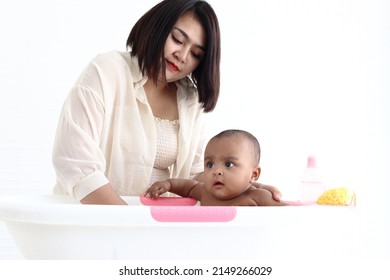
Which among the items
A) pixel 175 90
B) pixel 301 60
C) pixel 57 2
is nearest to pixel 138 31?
pixel 175 90

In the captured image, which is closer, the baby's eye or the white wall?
the baby's eye

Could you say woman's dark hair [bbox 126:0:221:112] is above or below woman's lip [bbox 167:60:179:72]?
above

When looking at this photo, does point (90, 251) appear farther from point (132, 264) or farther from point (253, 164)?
point (253, 164)

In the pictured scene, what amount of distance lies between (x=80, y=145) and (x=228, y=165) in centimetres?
37

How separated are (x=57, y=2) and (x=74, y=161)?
1.15 metres

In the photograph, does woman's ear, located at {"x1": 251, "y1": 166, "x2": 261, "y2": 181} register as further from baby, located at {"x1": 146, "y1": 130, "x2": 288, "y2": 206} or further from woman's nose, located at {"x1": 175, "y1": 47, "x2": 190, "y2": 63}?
woman's nose, located at {"x1": 175, "y1": 47, "x2": 190, "y2": 63}

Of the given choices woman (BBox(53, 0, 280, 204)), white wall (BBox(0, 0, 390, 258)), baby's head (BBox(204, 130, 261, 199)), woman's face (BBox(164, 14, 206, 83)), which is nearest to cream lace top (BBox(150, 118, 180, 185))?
woman (BBox(53, 0, 280, 204))

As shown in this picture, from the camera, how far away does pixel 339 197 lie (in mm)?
1663

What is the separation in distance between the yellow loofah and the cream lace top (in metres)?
0.46

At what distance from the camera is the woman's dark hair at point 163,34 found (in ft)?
5.85

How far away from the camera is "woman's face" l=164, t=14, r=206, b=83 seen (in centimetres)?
179

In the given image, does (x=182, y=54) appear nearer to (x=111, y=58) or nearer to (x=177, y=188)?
(x=111, y=58)

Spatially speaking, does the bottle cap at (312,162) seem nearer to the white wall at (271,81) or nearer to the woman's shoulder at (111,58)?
the white wall at (271,81)

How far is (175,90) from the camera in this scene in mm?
2004
